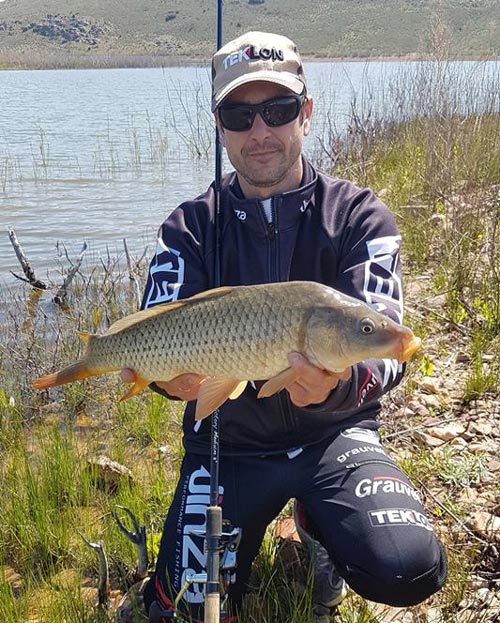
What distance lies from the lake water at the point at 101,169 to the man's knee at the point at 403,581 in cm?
593

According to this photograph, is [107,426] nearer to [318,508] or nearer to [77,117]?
[318,508]

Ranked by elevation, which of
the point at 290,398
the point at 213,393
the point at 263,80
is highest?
the point at 263,80

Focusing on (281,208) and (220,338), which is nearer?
(220,338)

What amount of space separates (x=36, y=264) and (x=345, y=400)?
6467mm

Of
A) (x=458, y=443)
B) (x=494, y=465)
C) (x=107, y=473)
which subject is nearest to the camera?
(x=494, y=465)

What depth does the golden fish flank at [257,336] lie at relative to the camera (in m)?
2.06

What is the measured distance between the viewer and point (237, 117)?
9.33 feet

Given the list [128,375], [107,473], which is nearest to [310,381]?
[128,375]

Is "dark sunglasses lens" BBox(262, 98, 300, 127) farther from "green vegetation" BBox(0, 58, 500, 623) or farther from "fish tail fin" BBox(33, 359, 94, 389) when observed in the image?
"green vegetation" BBox(0, 58, 500, 623)

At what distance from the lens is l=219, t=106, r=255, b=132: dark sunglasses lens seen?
9.29 feet

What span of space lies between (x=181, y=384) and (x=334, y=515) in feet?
2.34

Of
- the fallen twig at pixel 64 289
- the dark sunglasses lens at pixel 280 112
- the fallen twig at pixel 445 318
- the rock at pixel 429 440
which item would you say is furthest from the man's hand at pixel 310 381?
the fallen twig at pixel 64 289

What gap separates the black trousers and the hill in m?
34.5

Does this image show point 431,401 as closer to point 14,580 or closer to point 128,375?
point 128,375
